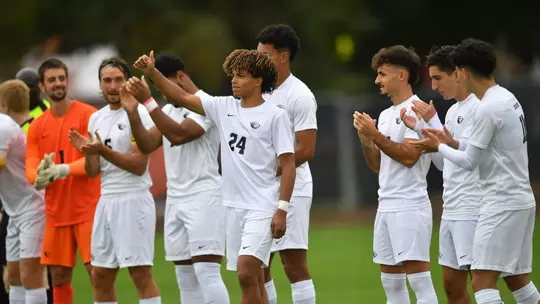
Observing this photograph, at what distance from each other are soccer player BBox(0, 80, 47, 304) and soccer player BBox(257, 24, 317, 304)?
2.70m

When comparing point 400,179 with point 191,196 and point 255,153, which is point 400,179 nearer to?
point 255,153

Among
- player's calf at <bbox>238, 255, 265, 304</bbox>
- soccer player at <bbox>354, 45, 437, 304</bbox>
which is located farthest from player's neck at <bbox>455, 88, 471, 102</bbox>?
player's calf at <bbox>238, 255, 265, 304</bbox>

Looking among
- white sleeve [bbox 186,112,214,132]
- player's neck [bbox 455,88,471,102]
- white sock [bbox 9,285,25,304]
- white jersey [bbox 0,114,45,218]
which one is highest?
player's neck [bbox 455,88,471,102]

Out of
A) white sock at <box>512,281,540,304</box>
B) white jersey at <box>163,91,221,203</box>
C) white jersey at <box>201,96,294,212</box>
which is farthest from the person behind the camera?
white jersey at <box>163,91,221,203</box>

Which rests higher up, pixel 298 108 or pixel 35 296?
pixel 298 108

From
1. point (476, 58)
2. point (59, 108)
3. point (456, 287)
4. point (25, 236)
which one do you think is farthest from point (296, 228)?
point (25, 236)

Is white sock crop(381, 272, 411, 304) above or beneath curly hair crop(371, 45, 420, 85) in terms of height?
beneath

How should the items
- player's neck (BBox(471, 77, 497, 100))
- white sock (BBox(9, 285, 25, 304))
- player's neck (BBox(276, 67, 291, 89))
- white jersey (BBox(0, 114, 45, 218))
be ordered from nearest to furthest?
1. player's neck (BBox(471, 77, 497, 100))
2. player's neck (BBox(276, 67, 291, 89))
3. white jersey (BBox(0, 114, 45, 218))
4. white sock (BBox(9, 285, 25, 304))

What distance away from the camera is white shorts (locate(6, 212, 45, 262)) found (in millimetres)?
11422

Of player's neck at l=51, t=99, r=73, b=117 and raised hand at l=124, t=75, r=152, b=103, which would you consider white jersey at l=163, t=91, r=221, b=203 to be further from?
player's neck at l=51, t=99, r=73, b=117

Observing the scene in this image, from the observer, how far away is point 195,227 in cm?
1025

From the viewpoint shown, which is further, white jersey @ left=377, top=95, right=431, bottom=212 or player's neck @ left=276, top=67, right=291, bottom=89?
player's neck @ left=276, top=67, right=291, bottom=89

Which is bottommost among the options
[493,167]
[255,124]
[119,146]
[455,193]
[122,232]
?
[122,232]

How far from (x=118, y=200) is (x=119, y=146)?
514 millimetres
